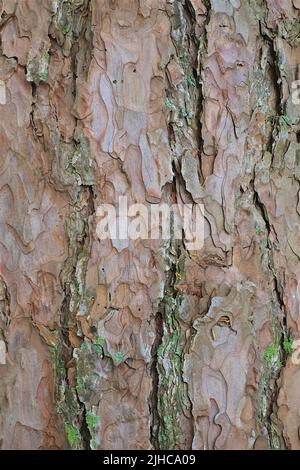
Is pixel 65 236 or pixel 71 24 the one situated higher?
pixel 71 24

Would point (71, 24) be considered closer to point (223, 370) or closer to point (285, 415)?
point (223, 370)

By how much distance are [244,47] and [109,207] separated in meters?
0.38

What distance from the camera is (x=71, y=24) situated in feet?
3.74

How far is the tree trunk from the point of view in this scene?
1.13m

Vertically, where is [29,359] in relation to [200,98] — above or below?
below

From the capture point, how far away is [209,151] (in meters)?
1.15

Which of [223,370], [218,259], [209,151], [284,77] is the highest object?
[284,77]

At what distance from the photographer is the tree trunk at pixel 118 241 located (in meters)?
1.13

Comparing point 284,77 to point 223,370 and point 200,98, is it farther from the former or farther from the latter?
point 223,370

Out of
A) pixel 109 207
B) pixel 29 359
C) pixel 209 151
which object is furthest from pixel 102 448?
pixel 209 151

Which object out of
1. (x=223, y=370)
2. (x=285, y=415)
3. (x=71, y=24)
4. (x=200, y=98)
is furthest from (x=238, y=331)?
(x=71, y=24)

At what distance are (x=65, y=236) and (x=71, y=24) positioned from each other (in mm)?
371

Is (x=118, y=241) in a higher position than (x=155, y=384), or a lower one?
higher

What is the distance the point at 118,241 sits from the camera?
1.13 m
